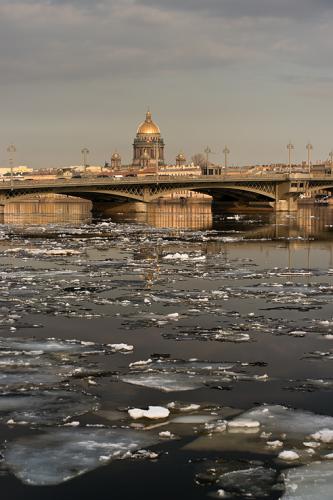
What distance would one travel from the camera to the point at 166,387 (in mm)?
12656

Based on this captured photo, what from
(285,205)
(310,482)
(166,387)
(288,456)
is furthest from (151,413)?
(285,205)

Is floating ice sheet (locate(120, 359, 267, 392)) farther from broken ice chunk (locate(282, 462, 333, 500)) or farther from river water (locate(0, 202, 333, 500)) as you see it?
broken ice chunk (locate(282, 462, 333, 500))

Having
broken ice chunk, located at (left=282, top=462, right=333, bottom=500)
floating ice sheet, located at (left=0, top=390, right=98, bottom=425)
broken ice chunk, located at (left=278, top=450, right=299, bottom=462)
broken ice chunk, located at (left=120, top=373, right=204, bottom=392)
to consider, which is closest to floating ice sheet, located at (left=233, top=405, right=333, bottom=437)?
broken ice chunk, located at (left=278, top=450, right=299, bottom=462)

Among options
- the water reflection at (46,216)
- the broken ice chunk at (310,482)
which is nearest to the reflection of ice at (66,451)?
the broken ice chunk at (310,482)

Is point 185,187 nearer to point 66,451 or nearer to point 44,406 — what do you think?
point 44,406

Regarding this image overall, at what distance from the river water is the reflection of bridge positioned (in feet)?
178

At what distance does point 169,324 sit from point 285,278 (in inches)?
410

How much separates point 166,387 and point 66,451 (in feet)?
10.2

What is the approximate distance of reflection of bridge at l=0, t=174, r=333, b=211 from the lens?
80.2m

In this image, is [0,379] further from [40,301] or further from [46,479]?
[40,301]

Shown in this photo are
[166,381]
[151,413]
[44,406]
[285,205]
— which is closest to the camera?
[151,413]

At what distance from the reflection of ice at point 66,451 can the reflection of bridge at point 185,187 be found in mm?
68155

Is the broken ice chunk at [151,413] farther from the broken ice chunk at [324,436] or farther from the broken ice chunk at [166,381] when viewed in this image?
the broken ice chunk at [324,436]

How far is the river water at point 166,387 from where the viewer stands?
9156 millimetres
